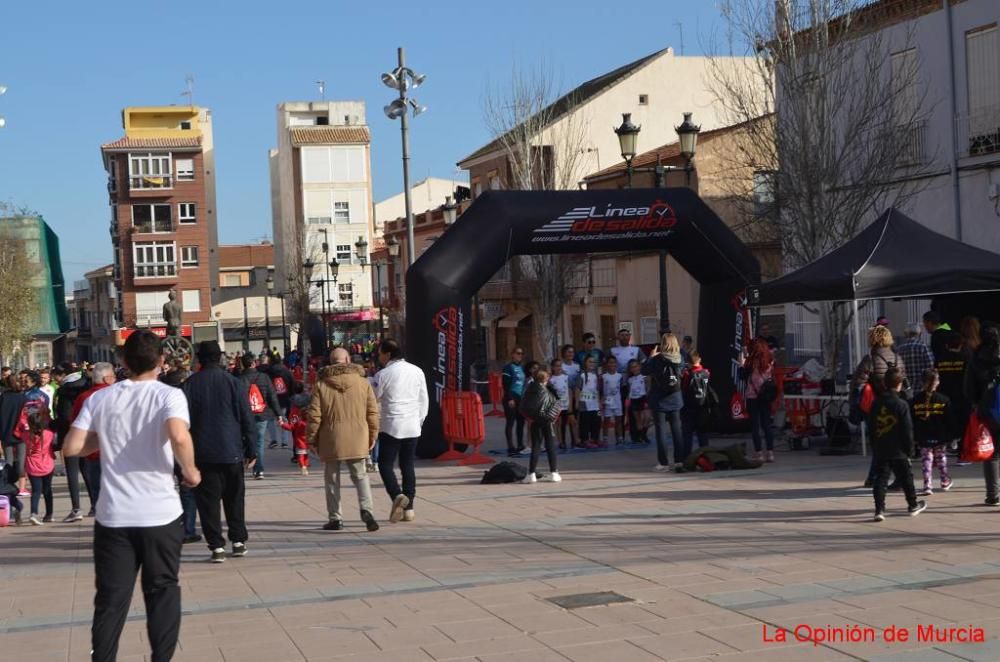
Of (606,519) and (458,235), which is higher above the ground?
(458,235)

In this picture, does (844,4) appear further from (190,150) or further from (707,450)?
(190,150)

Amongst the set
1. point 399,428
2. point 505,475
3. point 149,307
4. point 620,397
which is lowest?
point 505,475

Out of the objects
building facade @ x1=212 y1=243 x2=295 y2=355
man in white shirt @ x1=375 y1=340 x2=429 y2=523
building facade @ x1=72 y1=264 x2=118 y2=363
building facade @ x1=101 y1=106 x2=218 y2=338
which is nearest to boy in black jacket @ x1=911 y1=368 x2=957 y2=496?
man in white shirt @ x1=375 y1=340 x2=429 y2=523

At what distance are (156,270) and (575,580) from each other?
80.5m

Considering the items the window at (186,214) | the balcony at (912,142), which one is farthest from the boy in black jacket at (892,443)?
the window at (186,214)

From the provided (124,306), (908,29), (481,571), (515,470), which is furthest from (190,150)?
(481,571)

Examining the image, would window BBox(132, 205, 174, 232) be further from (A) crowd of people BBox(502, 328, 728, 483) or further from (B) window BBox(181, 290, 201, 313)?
(A) crowd of people BBox(502, 328, 728, 483)

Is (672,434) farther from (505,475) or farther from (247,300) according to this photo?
(247,300)

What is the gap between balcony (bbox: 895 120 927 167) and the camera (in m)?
25.0

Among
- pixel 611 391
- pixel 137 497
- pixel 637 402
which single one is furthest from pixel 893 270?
pixel 137 497

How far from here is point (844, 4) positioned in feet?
78.2

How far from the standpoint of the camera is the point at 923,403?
11859mm

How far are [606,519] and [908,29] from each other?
17.2 metres

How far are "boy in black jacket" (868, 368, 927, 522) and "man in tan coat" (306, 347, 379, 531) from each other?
14.4 ft
